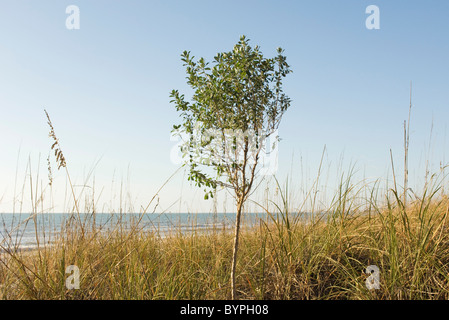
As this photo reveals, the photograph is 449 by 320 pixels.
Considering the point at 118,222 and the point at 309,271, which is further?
the point at 118,222

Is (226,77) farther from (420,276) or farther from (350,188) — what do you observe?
(420,276)

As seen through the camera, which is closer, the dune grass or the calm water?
the dune grass

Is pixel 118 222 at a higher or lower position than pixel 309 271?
higher

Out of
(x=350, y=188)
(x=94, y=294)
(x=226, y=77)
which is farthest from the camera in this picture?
(x=350, y=188)

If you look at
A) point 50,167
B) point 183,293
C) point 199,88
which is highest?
point 199,88

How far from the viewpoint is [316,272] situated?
9.59 feet

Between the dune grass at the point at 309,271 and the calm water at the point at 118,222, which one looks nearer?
the dune grass at the point at 309,271

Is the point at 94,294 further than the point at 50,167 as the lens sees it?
No

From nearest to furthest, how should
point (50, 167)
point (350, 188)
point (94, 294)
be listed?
point (94, 294)
point (50, 167)
point (350, 188)
